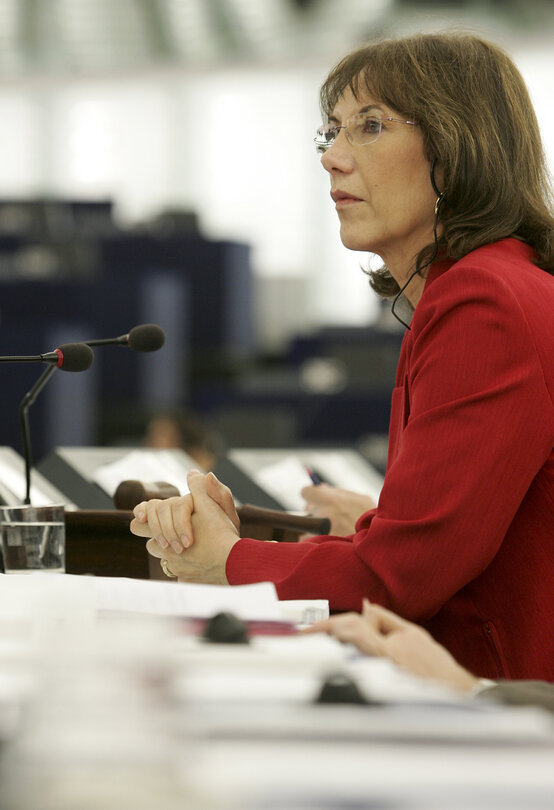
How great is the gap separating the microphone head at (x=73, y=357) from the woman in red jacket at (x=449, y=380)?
1.02 feet

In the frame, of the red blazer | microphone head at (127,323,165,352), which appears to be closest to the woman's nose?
the red blazer

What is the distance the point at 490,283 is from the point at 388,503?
253 millimetres

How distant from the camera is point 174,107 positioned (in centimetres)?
1270

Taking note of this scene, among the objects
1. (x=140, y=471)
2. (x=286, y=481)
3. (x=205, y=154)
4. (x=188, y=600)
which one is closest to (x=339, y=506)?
(x=286, y=481)

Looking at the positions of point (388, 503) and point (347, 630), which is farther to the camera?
point (388, 503)

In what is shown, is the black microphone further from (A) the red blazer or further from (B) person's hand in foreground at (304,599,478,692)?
(B) person's hand in foreground at (304,599,478,692)

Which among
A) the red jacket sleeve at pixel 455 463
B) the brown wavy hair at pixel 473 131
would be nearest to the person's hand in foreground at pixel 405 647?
the red jacket sleeve at pixel 455 463

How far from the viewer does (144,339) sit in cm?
176

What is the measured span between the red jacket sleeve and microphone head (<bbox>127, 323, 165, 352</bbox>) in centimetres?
58

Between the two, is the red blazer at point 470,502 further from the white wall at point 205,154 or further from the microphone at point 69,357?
the white wall at point 205,154

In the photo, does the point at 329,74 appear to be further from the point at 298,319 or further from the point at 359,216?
the point at 298,319

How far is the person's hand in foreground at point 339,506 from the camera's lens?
6.12 ft

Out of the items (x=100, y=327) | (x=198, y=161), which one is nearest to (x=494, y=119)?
(x=100, y=327)

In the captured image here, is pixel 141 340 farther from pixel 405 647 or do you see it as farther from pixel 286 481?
pixel 405 647
